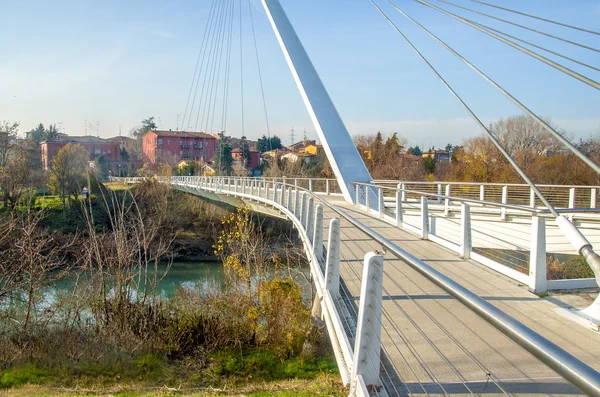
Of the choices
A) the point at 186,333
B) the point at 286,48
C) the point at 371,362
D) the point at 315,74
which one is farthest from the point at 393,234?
the point at 286,48

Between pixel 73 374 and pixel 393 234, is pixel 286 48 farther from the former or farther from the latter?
pixel 73 374

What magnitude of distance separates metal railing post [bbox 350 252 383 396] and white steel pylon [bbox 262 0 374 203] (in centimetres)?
1462

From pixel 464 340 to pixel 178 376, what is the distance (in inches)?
254

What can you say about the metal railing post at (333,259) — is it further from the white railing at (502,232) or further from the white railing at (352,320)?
the white railing at (502,232)

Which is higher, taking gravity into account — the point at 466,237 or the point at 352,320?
the point at 466,237

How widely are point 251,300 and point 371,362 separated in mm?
8262

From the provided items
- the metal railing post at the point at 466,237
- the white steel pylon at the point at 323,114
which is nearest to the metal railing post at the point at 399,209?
the metal railing post at the point at 466,237

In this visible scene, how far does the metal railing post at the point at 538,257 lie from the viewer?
5.23 metres

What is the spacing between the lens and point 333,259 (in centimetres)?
477

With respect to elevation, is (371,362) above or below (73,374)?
above

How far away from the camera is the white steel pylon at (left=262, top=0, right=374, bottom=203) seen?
1764 cm

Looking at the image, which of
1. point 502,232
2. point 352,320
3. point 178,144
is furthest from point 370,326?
point 178,144

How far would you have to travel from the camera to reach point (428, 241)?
9.17 meters

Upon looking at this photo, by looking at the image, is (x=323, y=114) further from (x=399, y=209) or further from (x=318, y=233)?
(x=318, y=233)
